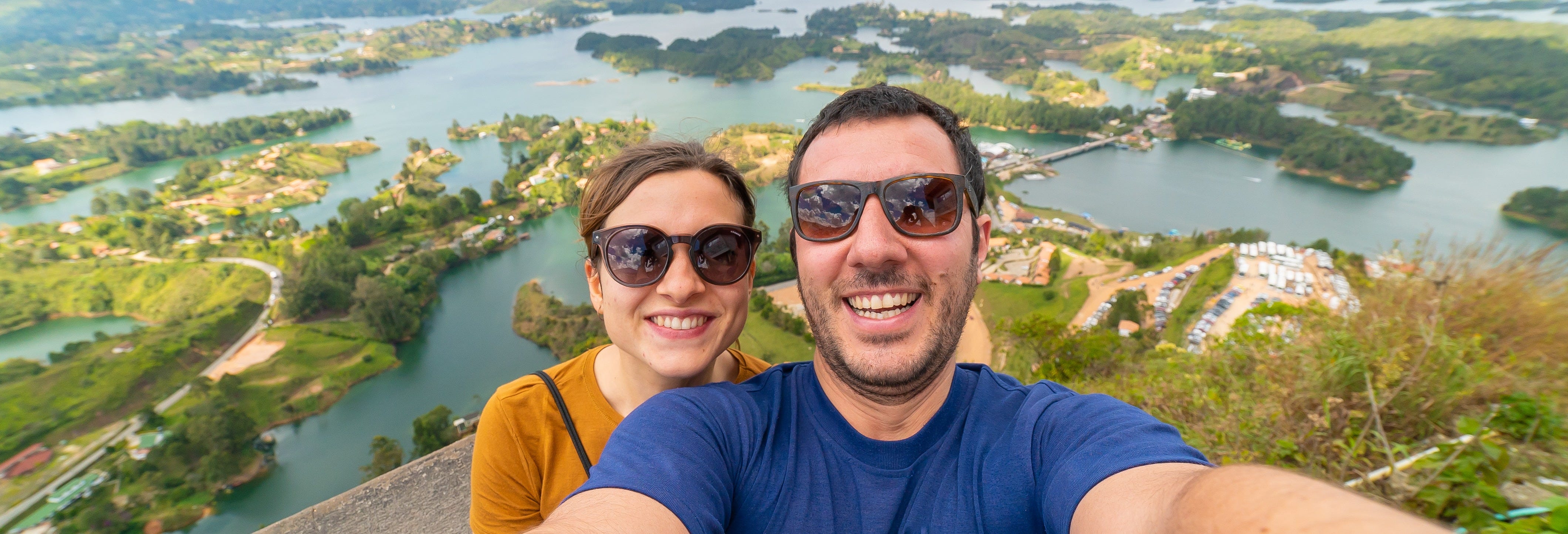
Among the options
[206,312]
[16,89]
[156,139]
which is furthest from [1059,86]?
[16,89]

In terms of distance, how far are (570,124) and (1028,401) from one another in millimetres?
43266

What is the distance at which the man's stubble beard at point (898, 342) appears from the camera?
1.28m

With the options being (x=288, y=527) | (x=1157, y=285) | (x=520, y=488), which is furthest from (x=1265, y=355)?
(x=1157, y=285)

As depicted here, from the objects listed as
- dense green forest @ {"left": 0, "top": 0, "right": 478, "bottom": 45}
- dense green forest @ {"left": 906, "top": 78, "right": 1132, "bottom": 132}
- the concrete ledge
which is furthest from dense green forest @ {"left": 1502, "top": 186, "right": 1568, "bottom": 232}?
dense green forest @ {"left": 0, "top": 0, "right": 478, "bottom": 45}

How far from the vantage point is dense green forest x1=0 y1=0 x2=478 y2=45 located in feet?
176

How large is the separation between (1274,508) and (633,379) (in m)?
1.37

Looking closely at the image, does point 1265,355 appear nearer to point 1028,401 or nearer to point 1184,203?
point 1028,401

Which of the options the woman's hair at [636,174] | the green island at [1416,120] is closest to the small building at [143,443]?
the woman's hair at [636,174]

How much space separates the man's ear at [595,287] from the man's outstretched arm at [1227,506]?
126cm

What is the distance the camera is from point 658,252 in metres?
1.54

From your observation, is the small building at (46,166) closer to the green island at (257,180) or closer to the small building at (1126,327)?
the green island at (257,180)

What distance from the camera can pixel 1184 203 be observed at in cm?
3131

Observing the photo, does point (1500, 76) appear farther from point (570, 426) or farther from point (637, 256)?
point (570, 426)

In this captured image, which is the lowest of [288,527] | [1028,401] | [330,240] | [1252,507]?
[330,240]
